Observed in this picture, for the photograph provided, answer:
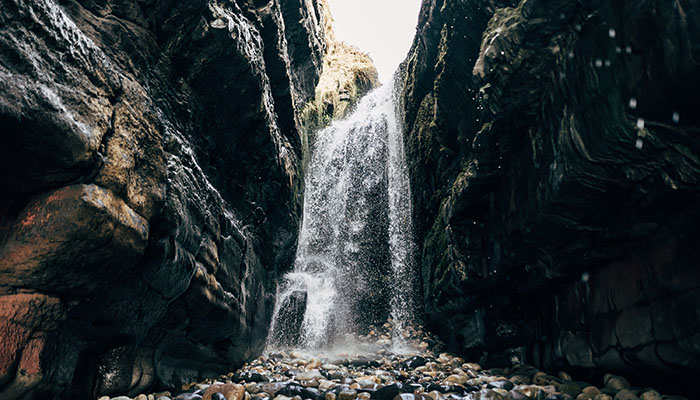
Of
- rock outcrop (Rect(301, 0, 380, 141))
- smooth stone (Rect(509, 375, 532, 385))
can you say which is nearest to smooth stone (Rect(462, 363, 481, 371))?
smooth stone (Rect(509, 375, 532, 385))

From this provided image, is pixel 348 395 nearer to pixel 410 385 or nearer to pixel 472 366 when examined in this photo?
pixel 410 385

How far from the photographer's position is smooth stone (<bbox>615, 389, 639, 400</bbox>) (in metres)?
4.02

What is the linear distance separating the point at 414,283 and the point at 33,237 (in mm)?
11230

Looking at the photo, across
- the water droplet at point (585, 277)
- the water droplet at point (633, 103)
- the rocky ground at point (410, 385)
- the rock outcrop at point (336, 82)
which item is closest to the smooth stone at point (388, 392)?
the rocky ground at point (410, 385)

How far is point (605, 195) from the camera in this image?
13.6 ft

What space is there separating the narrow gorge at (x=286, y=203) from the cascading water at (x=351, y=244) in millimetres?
1941

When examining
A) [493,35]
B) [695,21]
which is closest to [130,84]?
[493,35]

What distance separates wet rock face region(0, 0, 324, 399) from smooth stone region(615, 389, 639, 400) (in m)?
5.58

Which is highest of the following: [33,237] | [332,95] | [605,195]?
[332,95]

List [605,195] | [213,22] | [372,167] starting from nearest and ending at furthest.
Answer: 1. [605,195]
2. [213,22]
3. [372,167]

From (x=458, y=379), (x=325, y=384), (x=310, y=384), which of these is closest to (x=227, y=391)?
(x=310, y=384)

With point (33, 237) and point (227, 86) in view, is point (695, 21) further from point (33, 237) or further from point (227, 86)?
point (227, 86)

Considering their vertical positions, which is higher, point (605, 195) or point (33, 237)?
point (605, 195)

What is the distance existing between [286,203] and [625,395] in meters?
8.58
